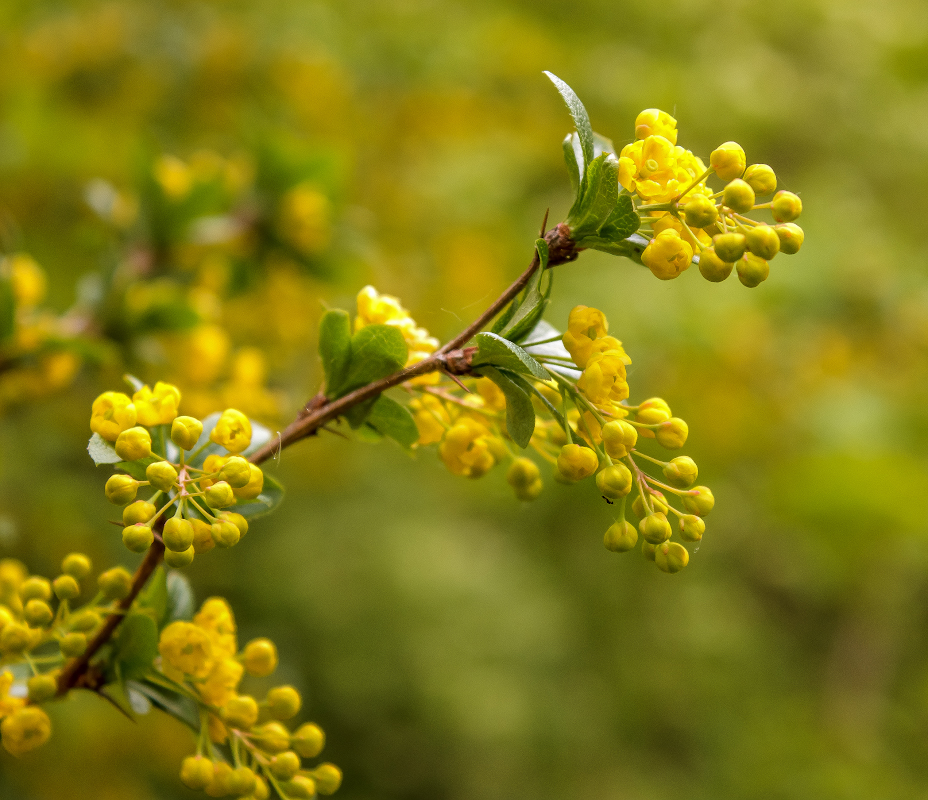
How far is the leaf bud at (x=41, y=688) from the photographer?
25.9 inches

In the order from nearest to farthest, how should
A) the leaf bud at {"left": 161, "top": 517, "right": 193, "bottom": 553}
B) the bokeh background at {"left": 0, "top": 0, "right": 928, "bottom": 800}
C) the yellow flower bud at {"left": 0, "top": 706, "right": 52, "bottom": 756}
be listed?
the leaf bud at {"left": 161, "top": 517, "right": 193, "bottom": 553}
the yellow flower bud at {"left": 0, "top": 706, "right": 52, "bottom": 756}
the bokeh background at {"left": 0, "top": 0, "right": 928, "bottom": 800}

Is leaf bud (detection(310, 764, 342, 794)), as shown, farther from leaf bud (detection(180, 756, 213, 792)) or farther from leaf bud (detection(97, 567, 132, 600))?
leaf bud (detection(97, 567, 132, 600))

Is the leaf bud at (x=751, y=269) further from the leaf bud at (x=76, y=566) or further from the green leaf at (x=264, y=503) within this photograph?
the leaf bud at (x=76, y=566)

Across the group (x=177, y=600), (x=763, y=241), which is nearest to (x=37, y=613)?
(x=177, y=600)

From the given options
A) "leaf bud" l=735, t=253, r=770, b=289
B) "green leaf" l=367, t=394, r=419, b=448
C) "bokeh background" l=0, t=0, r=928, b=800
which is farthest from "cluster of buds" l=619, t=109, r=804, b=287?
"bokeh background" l=0, t=0, r=928, b=800

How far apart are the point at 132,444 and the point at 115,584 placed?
14 centimetres

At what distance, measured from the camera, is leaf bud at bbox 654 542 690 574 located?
0.61m

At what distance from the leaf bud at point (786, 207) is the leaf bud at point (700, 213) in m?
0.06

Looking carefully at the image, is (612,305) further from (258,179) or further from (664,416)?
(664,416)

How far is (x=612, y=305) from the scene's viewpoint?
2.46 m

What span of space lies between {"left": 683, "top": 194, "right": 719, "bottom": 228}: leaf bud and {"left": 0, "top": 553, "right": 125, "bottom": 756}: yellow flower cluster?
0.54 m

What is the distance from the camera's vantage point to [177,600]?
77 cm

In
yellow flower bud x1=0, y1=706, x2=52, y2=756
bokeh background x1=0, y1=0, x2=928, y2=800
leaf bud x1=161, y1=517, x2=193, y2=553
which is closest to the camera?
leaf bud x1=161, y1=517, x2=193, y2=553

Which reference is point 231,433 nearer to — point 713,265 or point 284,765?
point 284,765
